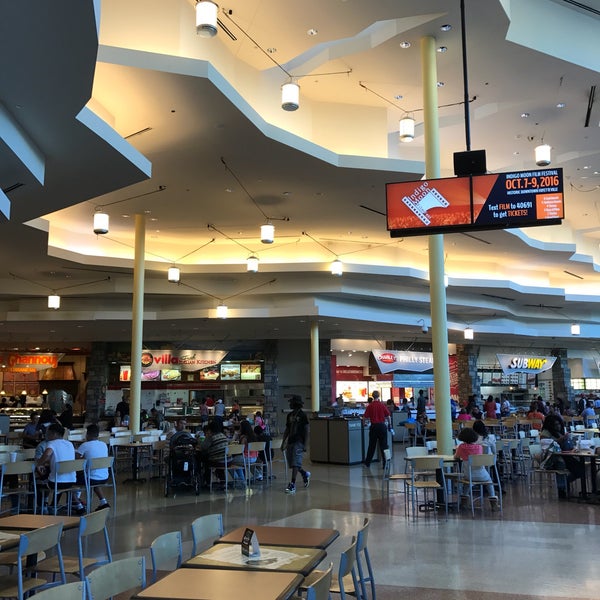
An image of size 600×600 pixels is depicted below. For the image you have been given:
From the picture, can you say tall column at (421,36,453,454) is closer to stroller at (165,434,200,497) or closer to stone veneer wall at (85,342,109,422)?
stroller at (165,434,200,497)

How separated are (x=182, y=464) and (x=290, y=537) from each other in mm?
5895

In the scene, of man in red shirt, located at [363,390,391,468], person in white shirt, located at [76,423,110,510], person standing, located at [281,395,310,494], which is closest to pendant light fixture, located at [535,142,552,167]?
man in red shirt, located at [363,390,391,468]

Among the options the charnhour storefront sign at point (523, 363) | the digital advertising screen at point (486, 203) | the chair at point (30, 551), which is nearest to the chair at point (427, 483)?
the digital advertising screen at point (486, 203)

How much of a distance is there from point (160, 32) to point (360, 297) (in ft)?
34.5

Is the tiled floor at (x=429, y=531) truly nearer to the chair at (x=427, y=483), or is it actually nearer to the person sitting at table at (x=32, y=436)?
the chair at (x=427, y=483)

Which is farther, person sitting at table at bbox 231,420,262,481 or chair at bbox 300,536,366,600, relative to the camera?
person sitting at table at bbox 231,420,262,481

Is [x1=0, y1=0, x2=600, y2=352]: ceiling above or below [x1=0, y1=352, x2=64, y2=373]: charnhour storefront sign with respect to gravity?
above

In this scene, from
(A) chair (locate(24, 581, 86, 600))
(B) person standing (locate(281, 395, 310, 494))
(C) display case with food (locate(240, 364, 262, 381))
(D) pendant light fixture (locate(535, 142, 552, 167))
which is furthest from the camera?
(C) display case with food (locate(240, 364, 262, 381))

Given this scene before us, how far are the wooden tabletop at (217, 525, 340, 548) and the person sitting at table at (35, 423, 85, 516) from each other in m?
4.08

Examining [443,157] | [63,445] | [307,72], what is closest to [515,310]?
[443,157]

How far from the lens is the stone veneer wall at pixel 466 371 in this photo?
24.3 metres

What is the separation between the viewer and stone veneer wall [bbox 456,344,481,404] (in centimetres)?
2431

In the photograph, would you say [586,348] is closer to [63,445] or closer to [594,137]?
[594,137]

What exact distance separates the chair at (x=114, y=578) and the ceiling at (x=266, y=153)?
3.10 meters
